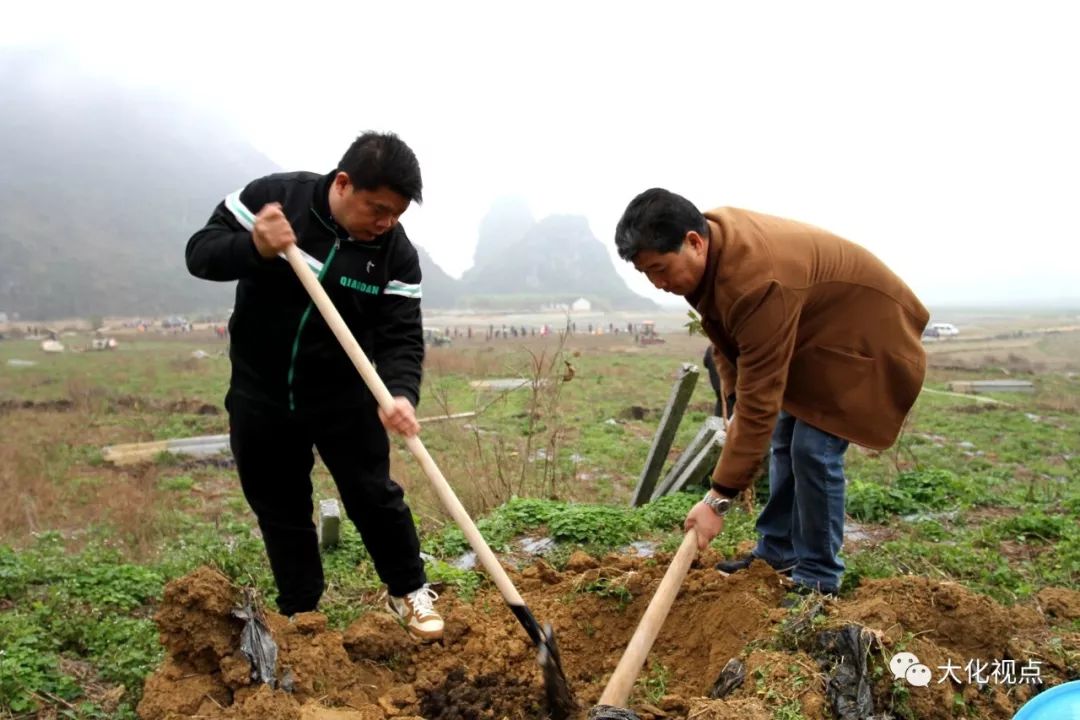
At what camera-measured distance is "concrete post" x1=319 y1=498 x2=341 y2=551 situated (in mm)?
4230

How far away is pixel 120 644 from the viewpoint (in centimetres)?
315

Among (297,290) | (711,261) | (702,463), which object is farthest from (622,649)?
(702,463)

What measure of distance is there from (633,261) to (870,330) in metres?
1.08

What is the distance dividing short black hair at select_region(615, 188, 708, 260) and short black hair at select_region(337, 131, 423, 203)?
0.72 metres

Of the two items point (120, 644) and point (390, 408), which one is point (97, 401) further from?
point (390, 408)

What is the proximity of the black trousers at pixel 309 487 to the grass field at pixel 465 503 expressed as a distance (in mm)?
416

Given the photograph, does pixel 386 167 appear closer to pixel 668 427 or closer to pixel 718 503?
pixel 718 503

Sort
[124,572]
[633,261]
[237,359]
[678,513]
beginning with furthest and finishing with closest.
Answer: [678,513] < [124,572] < [237,359] < [633,261]

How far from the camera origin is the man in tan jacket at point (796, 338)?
2613 millimetres

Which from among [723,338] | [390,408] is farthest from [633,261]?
[390,408]

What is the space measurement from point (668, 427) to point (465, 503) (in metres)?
1.67

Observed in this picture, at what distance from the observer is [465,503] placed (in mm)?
5797

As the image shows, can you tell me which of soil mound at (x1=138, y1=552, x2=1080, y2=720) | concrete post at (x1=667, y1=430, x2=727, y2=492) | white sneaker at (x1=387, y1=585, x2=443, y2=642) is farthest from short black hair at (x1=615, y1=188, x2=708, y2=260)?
concrete post at (x1=667, y1=430, x2=727, y2=492)
